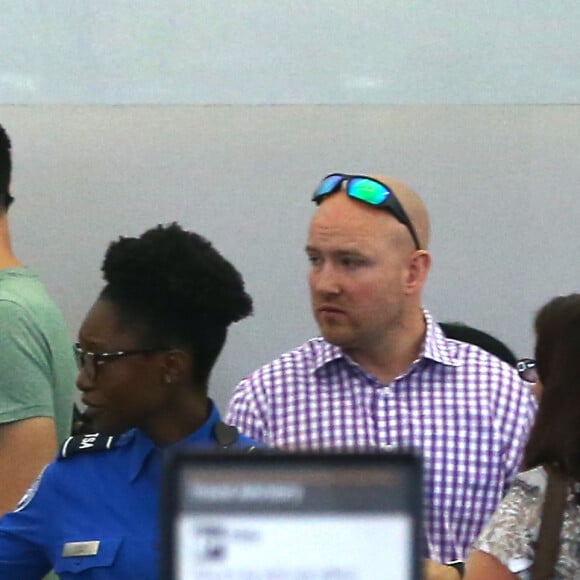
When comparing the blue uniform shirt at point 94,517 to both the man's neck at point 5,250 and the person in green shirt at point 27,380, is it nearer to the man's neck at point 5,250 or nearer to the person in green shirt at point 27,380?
the person in green shirt at point 27,380

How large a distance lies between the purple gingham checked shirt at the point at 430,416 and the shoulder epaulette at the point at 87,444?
1.03ft

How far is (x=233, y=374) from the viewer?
2.80m

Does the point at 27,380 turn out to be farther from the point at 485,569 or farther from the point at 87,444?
the point at 485,569

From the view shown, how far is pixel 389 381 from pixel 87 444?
58 centimetres

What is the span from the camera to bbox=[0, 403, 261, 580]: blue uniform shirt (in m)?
1.56

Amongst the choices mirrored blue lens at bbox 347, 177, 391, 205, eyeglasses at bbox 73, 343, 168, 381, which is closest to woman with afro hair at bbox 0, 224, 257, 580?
eyeglasses at bbox 73, 343, 168, 381

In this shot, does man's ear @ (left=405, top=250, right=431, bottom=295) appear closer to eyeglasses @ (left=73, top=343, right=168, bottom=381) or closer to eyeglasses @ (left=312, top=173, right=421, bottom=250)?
eyeglasses @ (left=312, top=173, right=421, bottom=250)

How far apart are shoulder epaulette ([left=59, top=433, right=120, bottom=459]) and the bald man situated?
317mm

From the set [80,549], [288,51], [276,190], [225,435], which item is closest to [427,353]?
[225,435]

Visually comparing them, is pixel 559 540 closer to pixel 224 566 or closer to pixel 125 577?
pixel 125 577

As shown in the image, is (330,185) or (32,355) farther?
(32,355)

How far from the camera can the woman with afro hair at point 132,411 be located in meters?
1.59

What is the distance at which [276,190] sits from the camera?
9.28 ft

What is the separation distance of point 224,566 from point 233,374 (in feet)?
6.92
